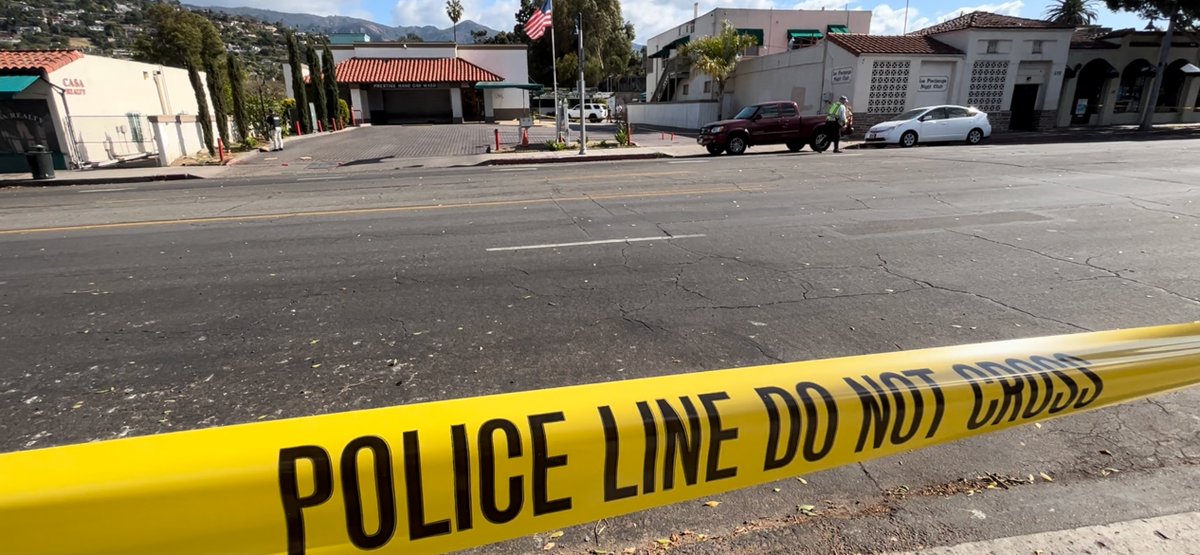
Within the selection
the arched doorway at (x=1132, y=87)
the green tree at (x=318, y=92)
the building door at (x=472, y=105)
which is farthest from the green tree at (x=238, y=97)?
the arched doorway at (x=1132, y=87)

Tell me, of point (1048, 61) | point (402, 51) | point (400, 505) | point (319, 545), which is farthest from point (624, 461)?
point (402, 51)

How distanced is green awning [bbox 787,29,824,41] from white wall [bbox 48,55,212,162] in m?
38.2

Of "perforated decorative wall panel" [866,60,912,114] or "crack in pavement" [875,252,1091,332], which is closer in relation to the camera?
"crack in pavement" [875,252,1091,332]

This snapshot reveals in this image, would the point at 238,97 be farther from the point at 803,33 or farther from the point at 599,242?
the point at 803,33

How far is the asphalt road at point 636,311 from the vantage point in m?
2.70

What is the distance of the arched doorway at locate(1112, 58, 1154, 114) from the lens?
30.6 meters


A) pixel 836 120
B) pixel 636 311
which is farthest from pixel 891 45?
pixel 636 311

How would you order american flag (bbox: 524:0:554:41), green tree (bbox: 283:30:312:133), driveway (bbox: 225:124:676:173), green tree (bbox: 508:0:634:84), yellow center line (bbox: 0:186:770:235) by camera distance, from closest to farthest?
1. yellow center line (bbox: 0:186:770:235)
2. american flag (bbox: 524:0:554:41)
3. driveway (bbox: 225:124:676:173)
4. green tree (bbox: 283:30:312:133)
5. green tree (bbox: 508:0:634:84)

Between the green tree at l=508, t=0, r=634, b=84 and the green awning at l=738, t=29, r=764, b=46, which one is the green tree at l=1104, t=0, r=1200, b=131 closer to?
the green awning at l=738, t=29, r=764, b=46

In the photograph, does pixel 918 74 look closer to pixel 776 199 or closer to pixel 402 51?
pixel 776 199

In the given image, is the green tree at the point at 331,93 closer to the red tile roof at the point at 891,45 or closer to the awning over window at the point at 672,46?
the awning over window at the point at 672,46

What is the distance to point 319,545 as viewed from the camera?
3.99 feet

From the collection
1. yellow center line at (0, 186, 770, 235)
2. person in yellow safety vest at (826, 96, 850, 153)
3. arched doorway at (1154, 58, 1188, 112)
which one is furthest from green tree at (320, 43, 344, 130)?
arched doorway at (1154, 58, 1188, 112)

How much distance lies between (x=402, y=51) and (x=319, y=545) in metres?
49.2
